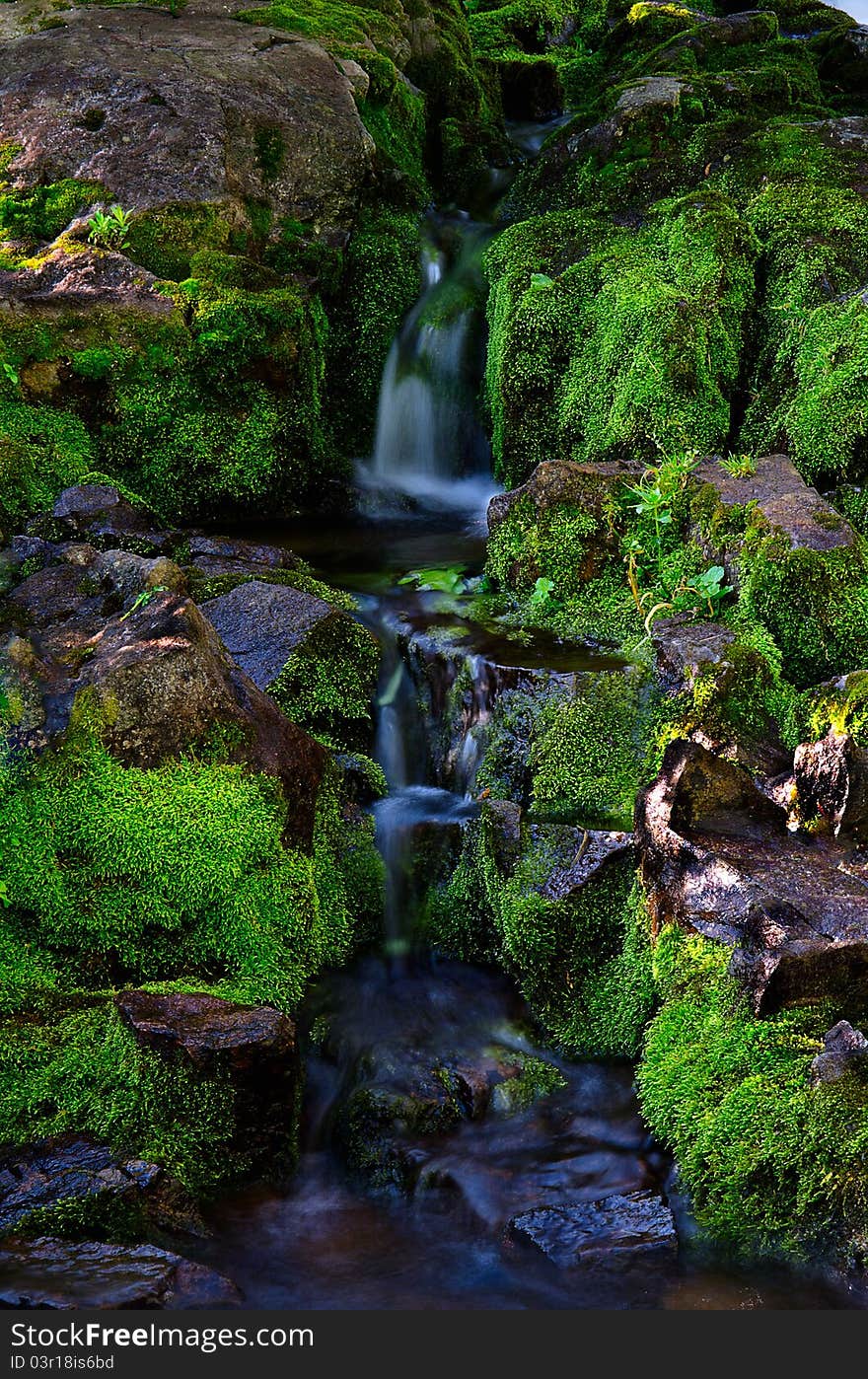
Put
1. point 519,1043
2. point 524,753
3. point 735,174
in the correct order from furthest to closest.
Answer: point 735,174 < point 524,753 < point 519,1043

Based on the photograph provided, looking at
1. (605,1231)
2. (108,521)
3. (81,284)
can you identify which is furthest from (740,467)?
(81,284)

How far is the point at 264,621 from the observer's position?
247 inches

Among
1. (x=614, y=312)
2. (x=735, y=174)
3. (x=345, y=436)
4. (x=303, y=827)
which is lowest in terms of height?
(x=303, y=827)

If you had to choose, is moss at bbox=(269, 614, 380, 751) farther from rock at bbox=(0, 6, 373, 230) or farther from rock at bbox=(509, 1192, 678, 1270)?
rock at bbox=(0, 6, 373, 230)

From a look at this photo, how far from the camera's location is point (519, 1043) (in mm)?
5078

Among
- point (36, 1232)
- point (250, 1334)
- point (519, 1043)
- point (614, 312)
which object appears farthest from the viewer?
point (614, 312)

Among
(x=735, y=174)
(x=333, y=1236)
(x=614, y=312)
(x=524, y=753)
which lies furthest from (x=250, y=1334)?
(x=735, y=174)

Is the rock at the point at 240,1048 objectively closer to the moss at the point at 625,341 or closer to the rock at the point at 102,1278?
the rock at the point at 102,1278

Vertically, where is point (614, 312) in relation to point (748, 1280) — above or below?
above

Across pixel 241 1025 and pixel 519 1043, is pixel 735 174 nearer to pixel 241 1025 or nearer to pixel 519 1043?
pixel 519 1043

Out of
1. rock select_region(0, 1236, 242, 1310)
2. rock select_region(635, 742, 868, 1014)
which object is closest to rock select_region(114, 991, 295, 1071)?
rock select_region(0, 1236, 242, 1310)

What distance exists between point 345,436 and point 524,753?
446 centimetres

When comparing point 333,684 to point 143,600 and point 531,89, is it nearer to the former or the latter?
point 143,600

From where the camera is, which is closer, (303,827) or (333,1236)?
(333,1236)
